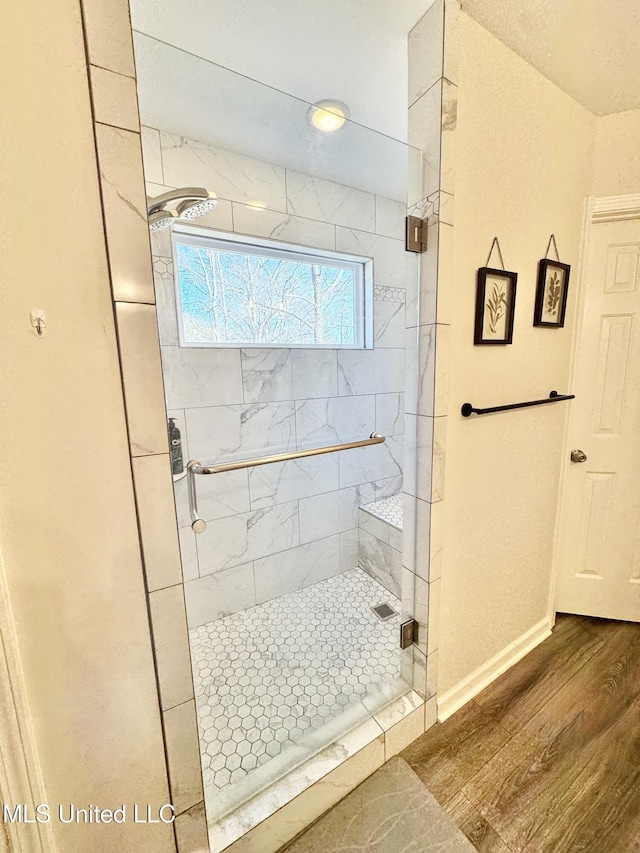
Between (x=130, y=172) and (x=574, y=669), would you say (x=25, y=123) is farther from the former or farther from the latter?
(x=574, y=669)

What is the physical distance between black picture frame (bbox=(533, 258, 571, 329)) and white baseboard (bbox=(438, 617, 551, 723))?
143 cm

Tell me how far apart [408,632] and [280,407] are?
1.18 m

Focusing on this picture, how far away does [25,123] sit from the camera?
58cm

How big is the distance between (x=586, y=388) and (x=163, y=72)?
81.6 inches

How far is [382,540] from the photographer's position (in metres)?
2.03

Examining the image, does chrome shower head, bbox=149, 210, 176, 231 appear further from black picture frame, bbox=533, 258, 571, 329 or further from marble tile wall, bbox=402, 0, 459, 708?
black picture frame, bbox=533, 258, 571, 329

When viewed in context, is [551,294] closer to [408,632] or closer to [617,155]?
[617,155]

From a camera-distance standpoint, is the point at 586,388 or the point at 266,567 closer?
the point at 586,388

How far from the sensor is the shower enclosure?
1.22 metres

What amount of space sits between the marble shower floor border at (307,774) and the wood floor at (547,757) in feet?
0.48

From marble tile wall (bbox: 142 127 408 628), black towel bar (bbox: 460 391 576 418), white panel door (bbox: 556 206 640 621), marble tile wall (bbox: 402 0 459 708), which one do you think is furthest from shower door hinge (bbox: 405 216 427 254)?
white panel door (bbox: 556 206 640 621)

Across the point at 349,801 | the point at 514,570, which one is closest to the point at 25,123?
the point at 349,801

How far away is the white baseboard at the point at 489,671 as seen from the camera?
1.37 metres

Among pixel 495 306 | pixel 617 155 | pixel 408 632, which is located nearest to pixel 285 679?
pixel 408 632
